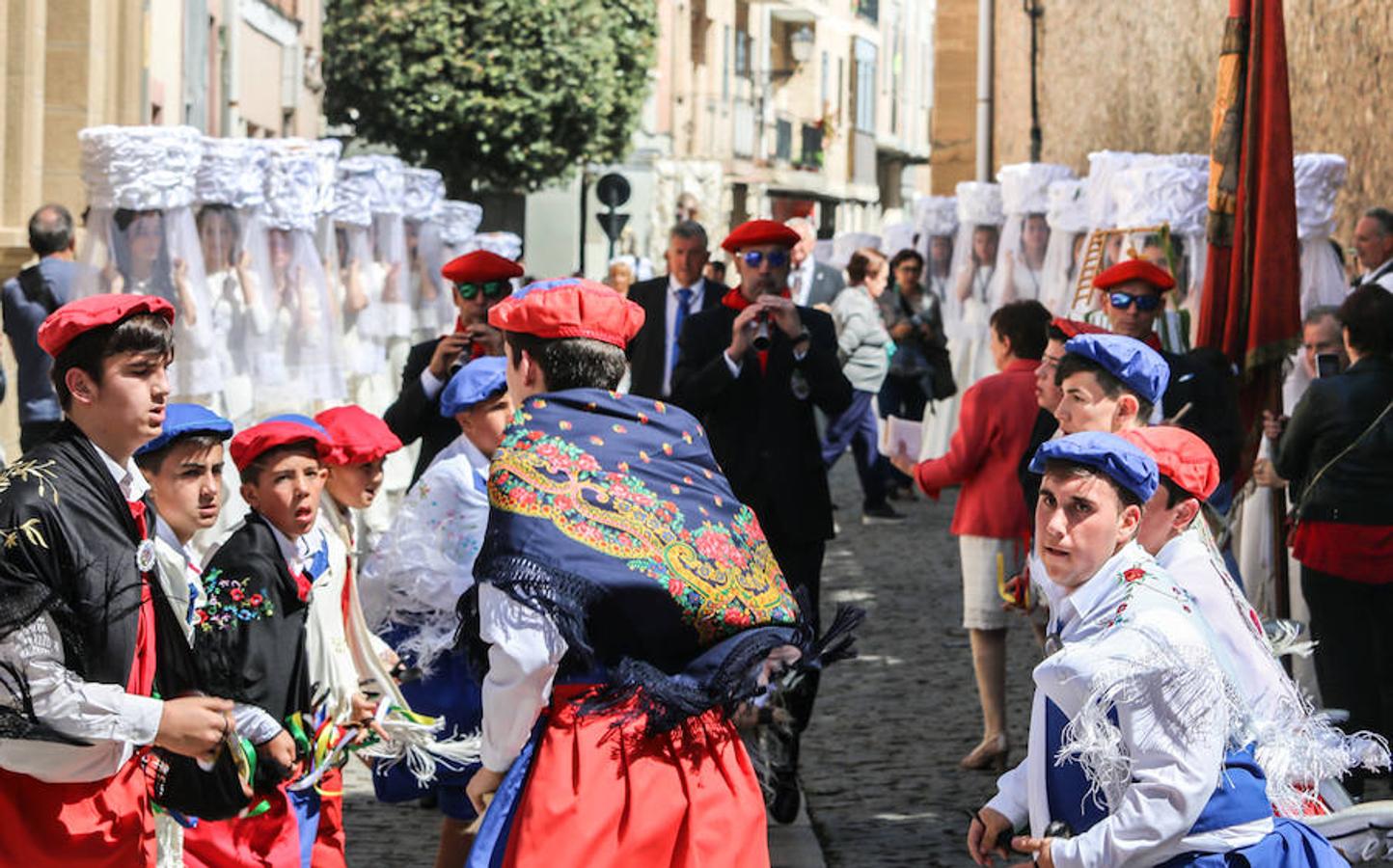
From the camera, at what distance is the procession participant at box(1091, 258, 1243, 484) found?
313 inches

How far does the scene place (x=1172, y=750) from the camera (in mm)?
3934

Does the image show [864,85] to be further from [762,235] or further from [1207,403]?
[1207,403]

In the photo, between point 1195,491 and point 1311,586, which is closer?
point 1195,491

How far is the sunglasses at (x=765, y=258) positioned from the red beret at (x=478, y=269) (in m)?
0.83

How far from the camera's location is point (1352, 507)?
8039 millimetres

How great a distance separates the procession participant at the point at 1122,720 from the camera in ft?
12.9

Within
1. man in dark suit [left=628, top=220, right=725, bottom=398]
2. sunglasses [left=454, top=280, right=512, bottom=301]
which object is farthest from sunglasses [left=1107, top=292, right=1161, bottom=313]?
sunglasses [left=454, top=280, right=512, bottom=301]

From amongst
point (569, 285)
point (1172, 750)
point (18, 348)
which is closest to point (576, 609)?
point (569, 285)

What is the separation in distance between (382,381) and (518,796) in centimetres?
1122

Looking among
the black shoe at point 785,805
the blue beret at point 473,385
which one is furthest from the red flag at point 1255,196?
the blue beret at point 473,385

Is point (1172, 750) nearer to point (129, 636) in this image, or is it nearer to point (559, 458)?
point (559, 458)

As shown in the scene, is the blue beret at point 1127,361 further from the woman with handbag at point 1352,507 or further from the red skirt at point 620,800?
the red skirt at point 620,800

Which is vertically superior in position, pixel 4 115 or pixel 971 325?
pixel 4 115

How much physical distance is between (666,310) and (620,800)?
561 centimetres
